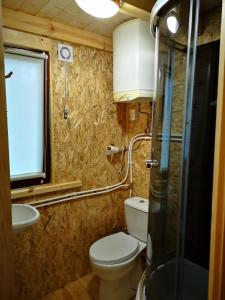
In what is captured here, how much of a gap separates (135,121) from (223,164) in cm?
167

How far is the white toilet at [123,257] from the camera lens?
1.70m

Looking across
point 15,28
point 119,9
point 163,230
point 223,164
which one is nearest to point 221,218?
point 223,164

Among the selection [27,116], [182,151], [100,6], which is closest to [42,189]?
[27,116]

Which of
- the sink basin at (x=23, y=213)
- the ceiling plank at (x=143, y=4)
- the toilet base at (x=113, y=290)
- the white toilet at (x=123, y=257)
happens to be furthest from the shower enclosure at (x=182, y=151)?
the sink basin at (x=23, y=213)

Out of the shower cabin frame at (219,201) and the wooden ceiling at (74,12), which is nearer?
the shower cabin frame at (219,201)

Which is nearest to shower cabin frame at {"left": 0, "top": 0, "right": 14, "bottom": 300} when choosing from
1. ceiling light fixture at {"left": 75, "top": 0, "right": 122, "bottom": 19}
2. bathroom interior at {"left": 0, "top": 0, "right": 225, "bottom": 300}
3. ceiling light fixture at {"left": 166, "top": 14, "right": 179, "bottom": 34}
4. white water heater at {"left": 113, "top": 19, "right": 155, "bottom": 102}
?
bathroom interior at {"left": 0, "top": 0, "right": 225, "bottom": 300}

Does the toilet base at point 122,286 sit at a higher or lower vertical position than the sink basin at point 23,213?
lower

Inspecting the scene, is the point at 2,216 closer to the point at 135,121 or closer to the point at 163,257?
the point at 163,257

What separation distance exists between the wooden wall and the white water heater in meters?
0.29

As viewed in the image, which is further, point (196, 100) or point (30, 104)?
point (30, 104)

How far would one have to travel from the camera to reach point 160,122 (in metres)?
1.23

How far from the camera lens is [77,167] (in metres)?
2.06

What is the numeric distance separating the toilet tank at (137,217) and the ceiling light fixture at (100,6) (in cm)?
152

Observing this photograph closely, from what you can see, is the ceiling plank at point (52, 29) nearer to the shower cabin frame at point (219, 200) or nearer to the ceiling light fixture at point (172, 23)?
the ceiling light fixture at point (172, 23)
